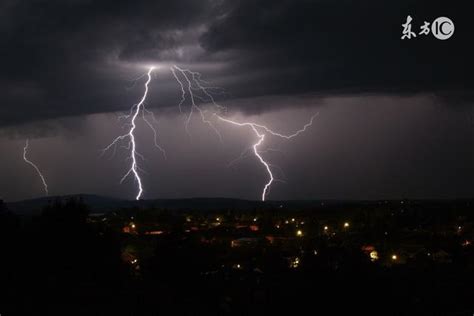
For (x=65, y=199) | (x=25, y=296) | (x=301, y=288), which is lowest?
(x=25, y=296)

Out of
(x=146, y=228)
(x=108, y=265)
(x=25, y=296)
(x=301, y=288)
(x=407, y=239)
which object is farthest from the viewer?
(x=146, y=228)

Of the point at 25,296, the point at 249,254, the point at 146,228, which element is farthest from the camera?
the point at 146,228

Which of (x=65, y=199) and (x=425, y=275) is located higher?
(x=65, y=199)

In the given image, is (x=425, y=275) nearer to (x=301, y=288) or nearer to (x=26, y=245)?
(x=301, y=288)

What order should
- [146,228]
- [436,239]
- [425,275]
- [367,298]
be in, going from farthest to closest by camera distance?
[146,228]
[436,239]
[425,275]
[367,298]

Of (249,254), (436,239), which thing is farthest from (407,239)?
(249,254)

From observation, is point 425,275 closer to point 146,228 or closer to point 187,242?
point 187,242

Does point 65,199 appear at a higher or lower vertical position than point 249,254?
higher

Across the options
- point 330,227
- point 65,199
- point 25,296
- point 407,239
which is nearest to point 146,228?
point 330,227

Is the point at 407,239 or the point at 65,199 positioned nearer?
the point at 65,199
